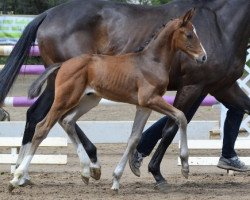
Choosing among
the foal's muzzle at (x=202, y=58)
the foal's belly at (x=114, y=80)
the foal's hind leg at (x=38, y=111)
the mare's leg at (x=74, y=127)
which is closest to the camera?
the foal's muzzle at (x=202, y=58)

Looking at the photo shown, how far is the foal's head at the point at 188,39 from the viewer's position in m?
6.21

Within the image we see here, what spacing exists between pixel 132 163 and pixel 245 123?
3620 mm

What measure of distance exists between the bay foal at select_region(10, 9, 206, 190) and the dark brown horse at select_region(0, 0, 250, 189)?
0.45 meters

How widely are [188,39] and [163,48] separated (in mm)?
270

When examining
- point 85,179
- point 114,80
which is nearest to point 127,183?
point 85,179

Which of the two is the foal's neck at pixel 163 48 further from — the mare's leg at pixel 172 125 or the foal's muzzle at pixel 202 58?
the mare's leg at pixel 172 125

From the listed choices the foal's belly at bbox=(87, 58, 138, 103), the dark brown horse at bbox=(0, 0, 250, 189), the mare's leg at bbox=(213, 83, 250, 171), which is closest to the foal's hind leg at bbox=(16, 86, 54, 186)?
the dark brown horse at bbox=(0, 0, 250, 189)

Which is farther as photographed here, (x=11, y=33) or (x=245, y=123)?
(x=11, y=33)

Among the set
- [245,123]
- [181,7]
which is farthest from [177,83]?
[245,123]

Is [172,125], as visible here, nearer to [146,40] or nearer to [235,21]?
[146,40]

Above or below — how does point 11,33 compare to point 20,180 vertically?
below

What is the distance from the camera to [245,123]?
1000 centimetres

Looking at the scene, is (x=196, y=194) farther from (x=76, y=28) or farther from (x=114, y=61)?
(x=76, y=28)

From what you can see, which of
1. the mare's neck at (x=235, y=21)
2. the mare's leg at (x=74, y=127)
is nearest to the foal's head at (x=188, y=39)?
the mare's neck at (x=235, y=21)
